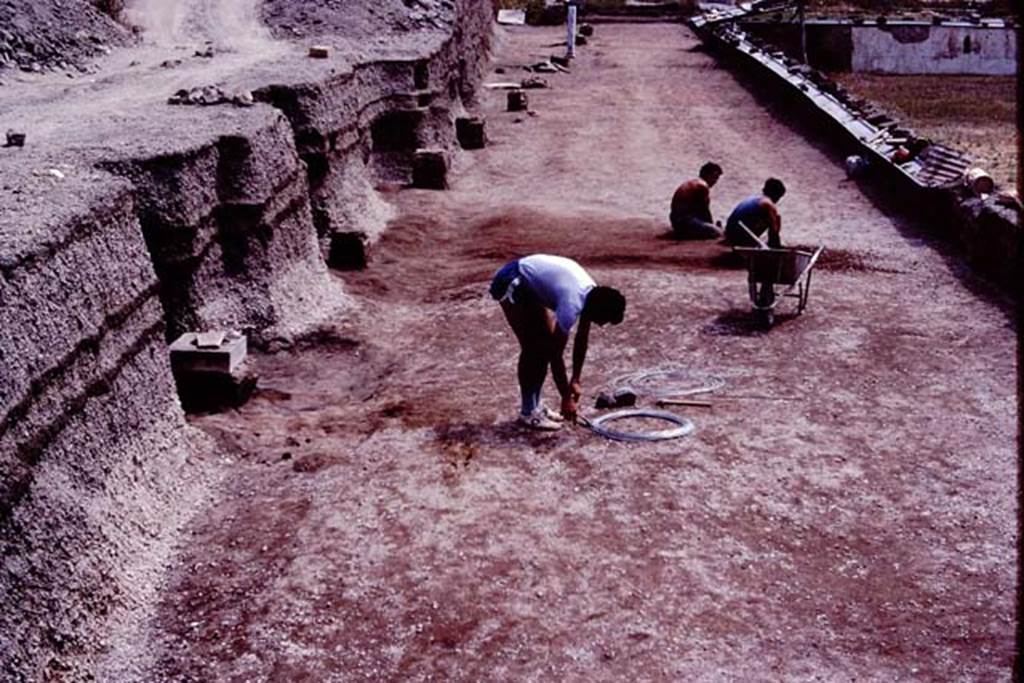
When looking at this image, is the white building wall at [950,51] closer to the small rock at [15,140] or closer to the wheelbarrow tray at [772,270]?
the wheelbarrow tray at [772,270]

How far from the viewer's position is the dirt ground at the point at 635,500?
22.1 feet

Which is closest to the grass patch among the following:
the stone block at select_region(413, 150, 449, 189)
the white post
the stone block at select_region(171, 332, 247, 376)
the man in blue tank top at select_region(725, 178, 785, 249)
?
the man in blue tank top at select_region(725, 178, 785, 249)

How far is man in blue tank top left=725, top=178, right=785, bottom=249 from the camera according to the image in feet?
44.2

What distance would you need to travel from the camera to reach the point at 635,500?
27.3 feet

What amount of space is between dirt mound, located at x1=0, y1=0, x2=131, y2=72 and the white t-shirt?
34.8 feet

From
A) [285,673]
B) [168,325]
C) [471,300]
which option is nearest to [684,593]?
[285,673]

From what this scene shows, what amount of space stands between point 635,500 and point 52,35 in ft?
44.4

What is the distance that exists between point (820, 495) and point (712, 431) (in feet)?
4.07

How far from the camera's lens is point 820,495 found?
842cm

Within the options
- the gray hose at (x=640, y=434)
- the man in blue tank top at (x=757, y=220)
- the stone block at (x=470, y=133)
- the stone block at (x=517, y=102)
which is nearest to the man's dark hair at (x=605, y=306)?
the gray hose at (x=640, y=434)

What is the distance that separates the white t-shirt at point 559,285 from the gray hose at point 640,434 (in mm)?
958

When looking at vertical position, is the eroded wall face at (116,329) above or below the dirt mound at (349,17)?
below

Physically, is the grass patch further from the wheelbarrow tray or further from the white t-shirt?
the white t-shirt

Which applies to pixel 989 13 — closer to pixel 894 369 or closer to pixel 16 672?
pixel 894 369
